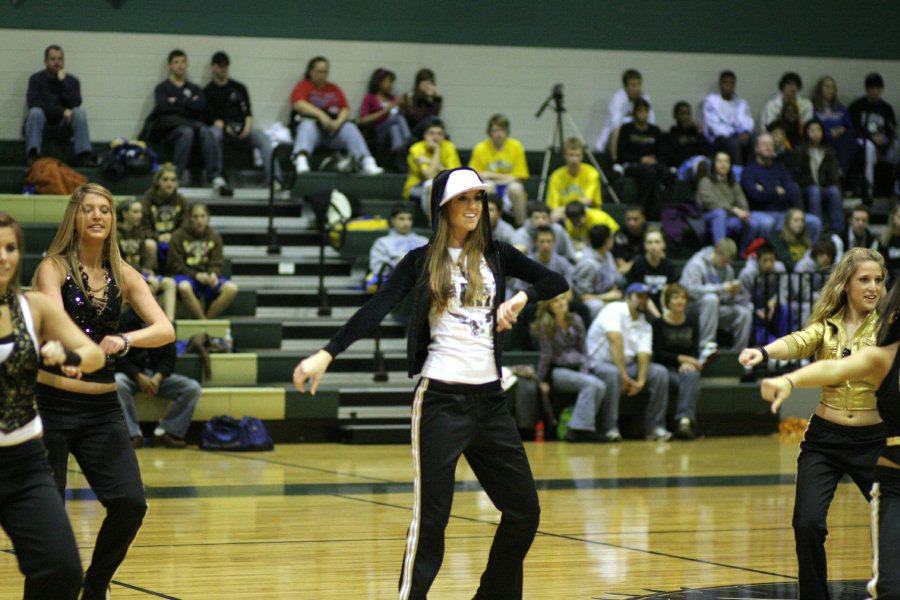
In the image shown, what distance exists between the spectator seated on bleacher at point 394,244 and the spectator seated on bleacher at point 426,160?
3.52 ft

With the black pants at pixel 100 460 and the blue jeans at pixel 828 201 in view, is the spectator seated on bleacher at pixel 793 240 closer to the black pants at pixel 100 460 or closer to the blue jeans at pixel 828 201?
the blue jeans at pixel 828 201

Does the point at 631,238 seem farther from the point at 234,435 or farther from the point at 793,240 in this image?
the point at 234,435

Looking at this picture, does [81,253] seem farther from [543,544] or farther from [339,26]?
[339,26]

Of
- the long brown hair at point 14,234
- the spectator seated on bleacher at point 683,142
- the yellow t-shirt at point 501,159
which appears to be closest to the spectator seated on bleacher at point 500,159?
the yellow t-shirt at point 501,159

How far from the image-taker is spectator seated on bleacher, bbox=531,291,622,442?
41.8ft

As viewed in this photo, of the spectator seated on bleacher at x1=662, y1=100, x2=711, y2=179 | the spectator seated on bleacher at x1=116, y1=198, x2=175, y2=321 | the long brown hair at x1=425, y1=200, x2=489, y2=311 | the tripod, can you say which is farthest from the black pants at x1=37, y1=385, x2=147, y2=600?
the spectator seated on bleacher at x1=662, y1=100, x2=711, y2=179

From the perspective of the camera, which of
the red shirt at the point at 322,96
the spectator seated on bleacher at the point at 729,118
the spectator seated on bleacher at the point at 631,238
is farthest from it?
the spectator seated on bleacher at the point at 729,118

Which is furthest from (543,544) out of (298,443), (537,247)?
(537,247)

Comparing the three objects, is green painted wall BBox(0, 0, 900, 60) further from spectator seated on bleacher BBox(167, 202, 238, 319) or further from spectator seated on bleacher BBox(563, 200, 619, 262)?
spectator seated on bleacher BBox(167, 202, 238, 319)

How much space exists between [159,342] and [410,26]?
12481mm

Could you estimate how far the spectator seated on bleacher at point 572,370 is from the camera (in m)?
12.7

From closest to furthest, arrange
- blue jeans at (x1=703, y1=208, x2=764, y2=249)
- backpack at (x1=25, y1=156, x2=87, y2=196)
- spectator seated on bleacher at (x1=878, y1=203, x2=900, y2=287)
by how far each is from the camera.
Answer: backpack at (x1=25, y1=156, x2=87, y2=196) < spectator seated on bleacher at (x1=878, y1=203, x2=900, y2=287) < blue jeans at (x1=703, y1=208, x2=764, y2=249)

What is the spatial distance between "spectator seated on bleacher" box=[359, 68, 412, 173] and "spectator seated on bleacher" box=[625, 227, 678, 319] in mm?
3440

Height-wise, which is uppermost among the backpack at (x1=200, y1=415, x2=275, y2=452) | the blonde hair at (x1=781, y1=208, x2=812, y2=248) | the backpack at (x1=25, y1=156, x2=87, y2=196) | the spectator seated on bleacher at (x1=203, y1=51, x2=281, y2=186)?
the spectator seated on bleacher at (x1=203, y1=51, x2=281, y2=186)
